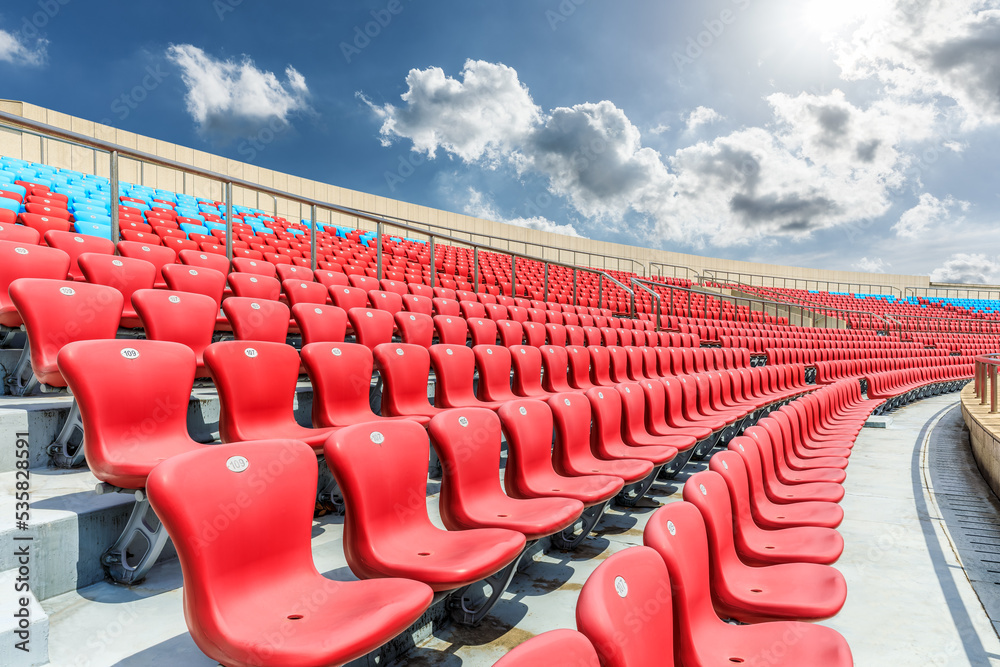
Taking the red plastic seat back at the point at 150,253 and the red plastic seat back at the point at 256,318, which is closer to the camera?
the red plastic seat back at the point at 256,318

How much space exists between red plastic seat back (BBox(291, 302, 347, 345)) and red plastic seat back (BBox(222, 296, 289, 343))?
8 centimetres

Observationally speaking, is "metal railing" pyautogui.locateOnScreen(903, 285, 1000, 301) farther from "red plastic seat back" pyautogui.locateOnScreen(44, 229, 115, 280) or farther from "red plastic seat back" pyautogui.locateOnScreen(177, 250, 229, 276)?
"red plastic seat back" pyautogui.locateOnScreen(44, 229, 115, 280)

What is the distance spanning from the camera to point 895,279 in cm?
2772

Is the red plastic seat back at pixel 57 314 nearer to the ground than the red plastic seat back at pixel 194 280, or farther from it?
nearer to the ground

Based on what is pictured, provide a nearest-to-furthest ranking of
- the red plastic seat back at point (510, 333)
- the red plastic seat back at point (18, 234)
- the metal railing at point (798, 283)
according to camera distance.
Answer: the red plastic seat back at point (18, 234), the red plastic seat back at point (510, 333), the metal railing at point (798, 283)

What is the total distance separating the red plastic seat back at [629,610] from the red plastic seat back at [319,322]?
219 cm

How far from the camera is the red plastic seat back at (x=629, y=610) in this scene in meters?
0.78

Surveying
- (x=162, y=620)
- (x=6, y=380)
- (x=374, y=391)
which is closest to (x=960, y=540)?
(x=374, y=391)

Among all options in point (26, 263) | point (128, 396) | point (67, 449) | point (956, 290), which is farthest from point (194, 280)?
point (956, 290)

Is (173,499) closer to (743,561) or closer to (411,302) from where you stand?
(743,561)

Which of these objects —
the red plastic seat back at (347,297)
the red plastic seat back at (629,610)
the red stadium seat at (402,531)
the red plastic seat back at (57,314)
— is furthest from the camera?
the red plastic seat back at (347,297)

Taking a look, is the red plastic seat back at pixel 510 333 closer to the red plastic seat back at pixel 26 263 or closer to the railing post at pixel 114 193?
the railing post at pixel 114 193

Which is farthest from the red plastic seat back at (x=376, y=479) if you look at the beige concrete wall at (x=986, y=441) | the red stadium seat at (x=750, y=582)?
the beige concrete wall at (x=986, y=441)

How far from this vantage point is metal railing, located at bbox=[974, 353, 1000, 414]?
473 centimetres
